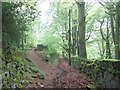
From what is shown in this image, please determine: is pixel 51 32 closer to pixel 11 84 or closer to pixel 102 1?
pixel 102 1

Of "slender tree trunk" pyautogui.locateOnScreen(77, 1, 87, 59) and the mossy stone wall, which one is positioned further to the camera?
"slender tree trunk" pyautogui.locateOnScreen(77, 1, 87, 59)

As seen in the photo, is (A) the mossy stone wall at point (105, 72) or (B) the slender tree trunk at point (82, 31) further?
(B) the slender tree trunk at point (82, 31)

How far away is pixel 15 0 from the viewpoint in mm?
4922

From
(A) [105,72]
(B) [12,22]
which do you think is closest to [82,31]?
(A) [105,72]

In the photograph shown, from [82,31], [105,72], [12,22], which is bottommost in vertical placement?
[105,72]

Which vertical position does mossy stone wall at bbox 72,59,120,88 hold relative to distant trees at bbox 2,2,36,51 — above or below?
below

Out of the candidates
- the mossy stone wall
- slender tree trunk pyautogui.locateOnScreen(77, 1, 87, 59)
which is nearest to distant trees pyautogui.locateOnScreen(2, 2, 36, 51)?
the mossy stone wall

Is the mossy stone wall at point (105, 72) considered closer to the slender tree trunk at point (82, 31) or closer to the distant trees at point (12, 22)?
the slender tree trunk at point (82, 31)

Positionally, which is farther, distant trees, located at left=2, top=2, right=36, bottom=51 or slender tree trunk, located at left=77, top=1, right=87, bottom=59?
slender tree trunk, located at left=77, top=1, right=87, bottom=59

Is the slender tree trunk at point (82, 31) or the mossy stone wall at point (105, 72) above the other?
the slender tree trunk at point (82, 31)

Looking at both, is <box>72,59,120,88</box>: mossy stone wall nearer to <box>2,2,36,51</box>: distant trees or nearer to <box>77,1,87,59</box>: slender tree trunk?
<box>77,1,87,59</box>: slender tree trunk

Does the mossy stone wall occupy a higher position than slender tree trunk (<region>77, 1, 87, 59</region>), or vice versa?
slender tree trunk (<region>77, 1, 87, 59</region>)

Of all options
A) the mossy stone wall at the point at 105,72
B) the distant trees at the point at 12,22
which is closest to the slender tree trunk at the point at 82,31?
the mossy stone wall at the point at 105,72

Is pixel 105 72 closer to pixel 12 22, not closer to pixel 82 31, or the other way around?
pixel 82 31
